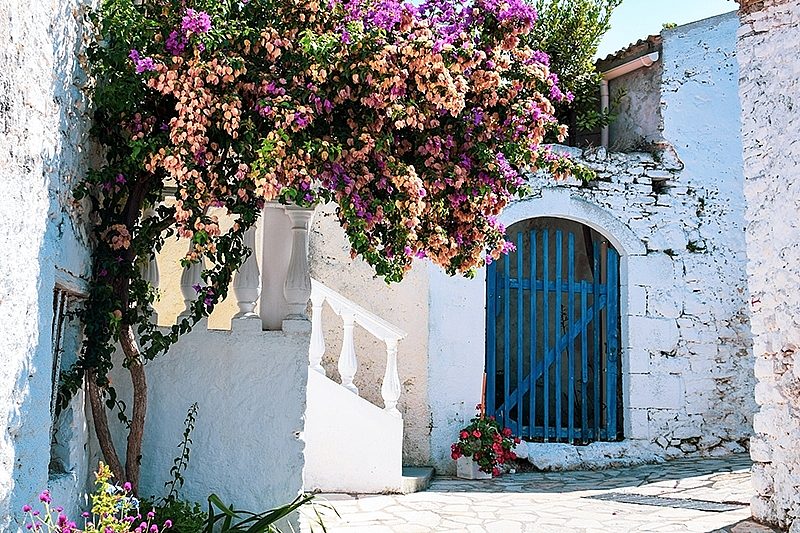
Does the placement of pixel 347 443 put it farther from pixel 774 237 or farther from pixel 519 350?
pixel 774 237

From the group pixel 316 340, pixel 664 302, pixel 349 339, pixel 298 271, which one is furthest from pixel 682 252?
pixel 298 271

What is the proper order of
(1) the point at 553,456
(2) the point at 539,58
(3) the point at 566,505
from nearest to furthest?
(2) the point at 539,58, (3) the point at 566,505, (1) the point at 553,456

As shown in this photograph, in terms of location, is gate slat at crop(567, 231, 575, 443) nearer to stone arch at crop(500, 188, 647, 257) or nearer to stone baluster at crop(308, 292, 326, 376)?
stone arch at crop(500, 188, 647, 257)

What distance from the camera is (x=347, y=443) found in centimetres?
709

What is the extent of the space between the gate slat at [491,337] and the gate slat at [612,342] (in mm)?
1308

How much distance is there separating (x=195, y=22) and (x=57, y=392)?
1.60 m

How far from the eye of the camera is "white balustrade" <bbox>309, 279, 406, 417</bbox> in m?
→ 7.23

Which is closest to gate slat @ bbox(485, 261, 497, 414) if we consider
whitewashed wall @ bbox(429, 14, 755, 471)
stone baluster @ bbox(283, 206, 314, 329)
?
whitewashed wall @ bbox(429, 14, 755, 471)

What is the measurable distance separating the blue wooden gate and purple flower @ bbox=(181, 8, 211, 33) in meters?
5.92

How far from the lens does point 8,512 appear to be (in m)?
2.73

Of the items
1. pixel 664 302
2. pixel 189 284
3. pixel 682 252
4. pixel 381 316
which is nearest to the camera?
pixel 189 284

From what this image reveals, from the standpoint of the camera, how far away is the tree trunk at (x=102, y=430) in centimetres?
401

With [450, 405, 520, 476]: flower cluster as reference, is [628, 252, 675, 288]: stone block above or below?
above

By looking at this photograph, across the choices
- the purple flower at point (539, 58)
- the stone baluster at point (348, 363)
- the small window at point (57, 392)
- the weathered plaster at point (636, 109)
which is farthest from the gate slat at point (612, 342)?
the small window at point (57, 392)
